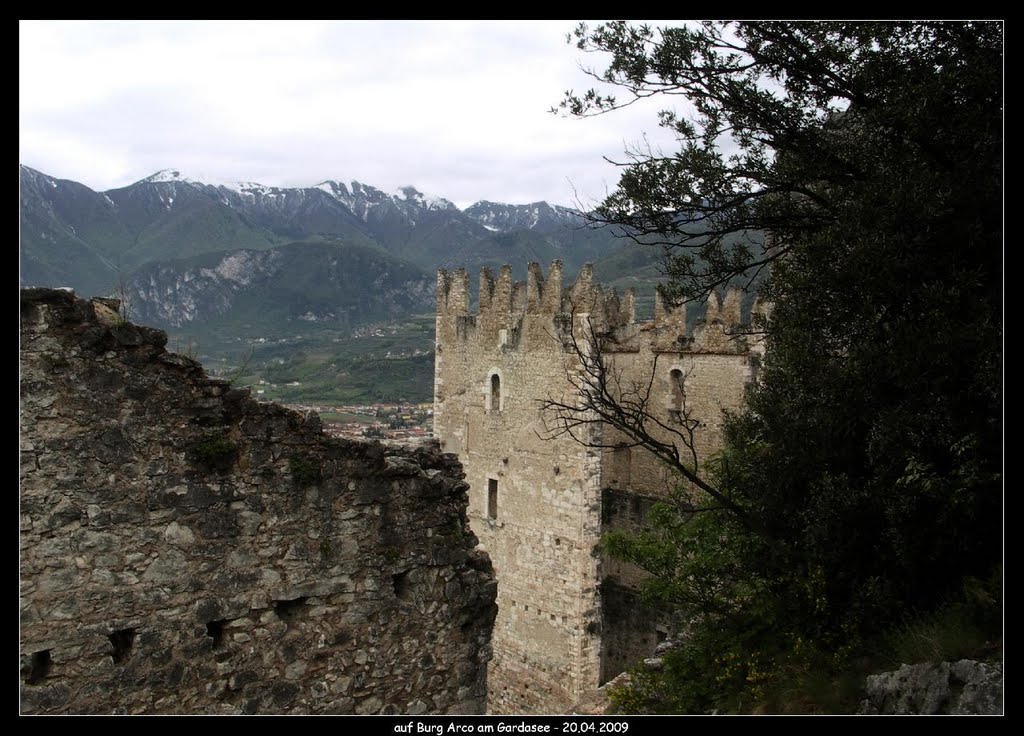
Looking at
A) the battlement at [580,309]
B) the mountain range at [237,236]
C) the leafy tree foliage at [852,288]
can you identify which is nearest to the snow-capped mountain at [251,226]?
the mountain range at [237,236]

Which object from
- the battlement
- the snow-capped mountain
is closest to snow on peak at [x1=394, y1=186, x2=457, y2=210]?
the snow-capped mountain

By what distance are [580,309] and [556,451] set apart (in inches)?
126

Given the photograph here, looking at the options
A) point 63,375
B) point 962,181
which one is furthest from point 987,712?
point 63,375

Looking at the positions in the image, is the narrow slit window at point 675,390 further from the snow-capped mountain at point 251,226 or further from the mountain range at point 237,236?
the snow-capped mountain at point 251,226

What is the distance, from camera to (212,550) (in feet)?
19.3

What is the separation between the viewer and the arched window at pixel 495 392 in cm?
1875

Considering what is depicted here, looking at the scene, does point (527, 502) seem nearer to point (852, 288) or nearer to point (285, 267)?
point (852, 288)

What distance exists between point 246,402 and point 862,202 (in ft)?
18.5

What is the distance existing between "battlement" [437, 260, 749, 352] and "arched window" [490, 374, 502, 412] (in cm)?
120

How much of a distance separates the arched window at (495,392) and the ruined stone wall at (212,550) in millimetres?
11755

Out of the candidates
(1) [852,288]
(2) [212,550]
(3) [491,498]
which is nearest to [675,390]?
(3) [491,498]

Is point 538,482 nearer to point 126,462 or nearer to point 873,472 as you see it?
point 873,472

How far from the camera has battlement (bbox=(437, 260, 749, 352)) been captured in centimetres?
1702

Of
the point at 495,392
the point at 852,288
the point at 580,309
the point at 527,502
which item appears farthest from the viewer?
the point at 495,392
